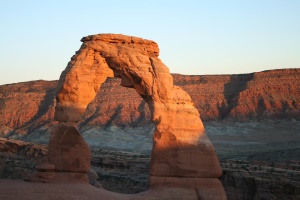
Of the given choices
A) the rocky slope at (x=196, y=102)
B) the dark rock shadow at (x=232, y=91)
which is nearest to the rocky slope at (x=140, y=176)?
the rocky slope at (x=196, y=102)

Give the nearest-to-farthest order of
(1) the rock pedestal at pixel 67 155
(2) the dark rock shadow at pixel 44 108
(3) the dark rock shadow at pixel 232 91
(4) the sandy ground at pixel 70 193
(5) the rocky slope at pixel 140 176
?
(4) the sandy ground at pixel 70 193 < (1) the rock pedestal at pixel 67 155 < (5) the rocky slope at pixel 140 176 < (2) the dark rock shadow at pixel 44 108 < (3) the dark rock shadow at pixel 232 91

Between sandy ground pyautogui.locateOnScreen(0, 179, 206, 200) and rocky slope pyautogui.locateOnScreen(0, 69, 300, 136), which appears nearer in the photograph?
sandy ground pyautogui.locateOnScreen(0, 179, 206, 200)

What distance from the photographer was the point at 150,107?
18.9 m

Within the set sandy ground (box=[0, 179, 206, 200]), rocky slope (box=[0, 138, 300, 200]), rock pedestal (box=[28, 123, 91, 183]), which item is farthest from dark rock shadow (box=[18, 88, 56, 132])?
sandy ground (box=[0, 179, 206, 200])

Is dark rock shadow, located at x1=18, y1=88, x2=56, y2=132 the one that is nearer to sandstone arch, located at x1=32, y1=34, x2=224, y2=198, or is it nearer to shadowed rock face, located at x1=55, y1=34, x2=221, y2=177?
sandstone arch, located at x1=32, y1=34, x2=224, y2=198

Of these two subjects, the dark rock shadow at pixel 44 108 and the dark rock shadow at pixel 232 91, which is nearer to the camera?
the dark rock shadow at pixel 44 108

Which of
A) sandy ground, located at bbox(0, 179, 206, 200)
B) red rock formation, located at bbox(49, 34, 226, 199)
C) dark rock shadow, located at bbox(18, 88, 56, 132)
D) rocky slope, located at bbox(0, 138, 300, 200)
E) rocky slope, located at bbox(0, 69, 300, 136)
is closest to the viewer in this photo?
sandy ground, located at bbox(0, 179, 206, 200)

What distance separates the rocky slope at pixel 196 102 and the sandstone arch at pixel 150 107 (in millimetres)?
57363

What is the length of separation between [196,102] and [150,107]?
64.5m

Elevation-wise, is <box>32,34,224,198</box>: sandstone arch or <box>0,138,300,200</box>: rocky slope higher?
<box>32,34,224,198</box>: sandstone arch

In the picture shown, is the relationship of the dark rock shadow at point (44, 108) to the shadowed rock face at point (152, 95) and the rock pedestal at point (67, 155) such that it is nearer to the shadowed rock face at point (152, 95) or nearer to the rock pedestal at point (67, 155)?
the rock pedestal at point (67, 155)

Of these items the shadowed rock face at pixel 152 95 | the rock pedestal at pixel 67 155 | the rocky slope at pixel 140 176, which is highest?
the shadowed rock face at pixel 152 95

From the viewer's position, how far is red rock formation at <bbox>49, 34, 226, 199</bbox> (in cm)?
1789

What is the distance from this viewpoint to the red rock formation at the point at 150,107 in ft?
58.7
